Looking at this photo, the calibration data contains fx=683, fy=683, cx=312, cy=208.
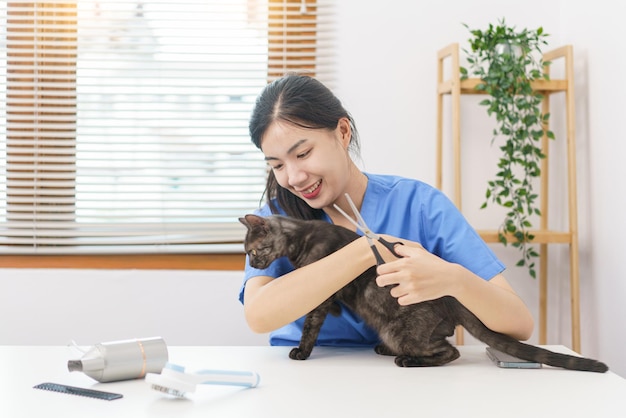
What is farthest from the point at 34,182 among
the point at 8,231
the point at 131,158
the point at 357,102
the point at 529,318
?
the point at 529,318

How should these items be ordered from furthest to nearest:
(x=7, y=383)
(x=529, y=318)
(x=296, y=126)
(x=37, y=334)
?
(x=37, y=334)
(x=296, y=126)
(x=529, y=318)
(x=7, y=383)

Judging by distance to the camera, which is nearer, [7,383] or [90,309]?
[7,383]

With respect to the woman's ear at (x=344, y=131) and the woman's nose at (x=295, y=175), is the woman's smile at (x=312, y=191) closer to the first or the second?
the woman's nose at (x=295, y=175)

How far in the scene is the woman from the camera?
1.33 metres

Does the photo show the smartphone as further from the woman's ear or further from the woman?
the woman's ear

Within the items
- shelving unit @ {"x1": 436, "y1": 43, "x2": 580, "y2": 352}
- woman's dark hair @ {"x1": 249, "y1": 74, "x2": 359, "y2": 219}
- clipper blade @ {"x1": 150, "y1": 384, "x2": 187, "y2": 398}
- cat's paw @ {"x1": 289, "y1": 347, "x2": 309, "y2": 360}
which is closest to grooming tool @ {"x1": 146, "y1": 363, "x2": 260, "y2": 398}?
clipper blade @ {"x1": 150, "y1": 384, "x2": 187, "y2": 398}

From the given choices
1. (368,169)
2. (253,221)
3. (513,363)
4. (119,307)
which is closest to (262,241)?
(253,221)

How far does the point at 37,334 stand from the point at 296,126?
5.56 ft

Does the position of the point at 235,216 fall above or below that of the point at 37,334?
above

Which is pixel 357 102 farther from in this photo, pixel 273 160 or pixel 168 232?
pixel 273 160

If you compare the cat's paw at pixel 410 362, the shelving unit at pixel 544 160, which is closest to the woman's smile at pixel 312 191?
the cat's paw at pixel 410 362

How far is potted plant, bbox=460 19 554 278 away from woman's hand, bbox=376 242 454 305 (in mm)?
1228

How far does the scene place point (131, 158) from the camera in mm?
2748

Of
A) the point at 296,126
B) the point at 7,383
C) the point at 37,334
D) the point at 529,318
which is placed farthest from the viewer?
the point at 37,334
